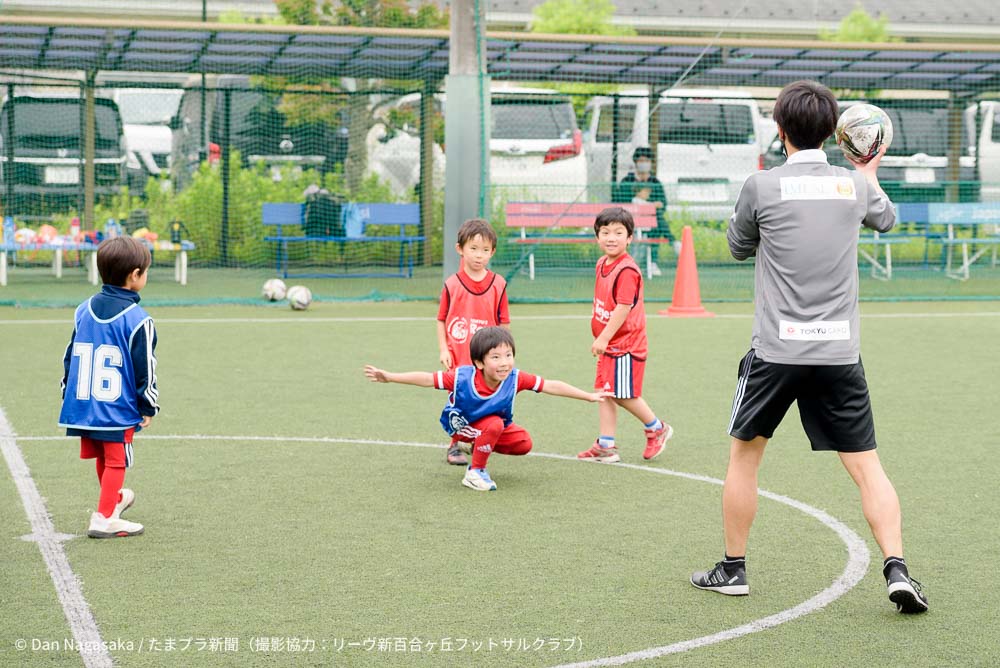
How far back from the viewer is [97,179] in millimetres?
21109

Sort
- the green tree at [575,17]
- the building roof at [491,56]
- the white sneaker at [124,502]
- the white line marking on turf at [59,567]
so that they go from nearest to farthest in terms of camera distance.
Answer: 1. the white line marking on turf at [59,567]
2. the white sneaker at [124,502]
3. the building roof at [491,56]
4. the green tree at [575,17]

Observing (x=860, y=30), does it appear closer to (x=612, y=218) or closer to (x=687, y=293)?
(x=687, y=293)

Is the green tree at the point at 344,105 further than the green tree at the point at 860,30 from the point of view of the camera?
No

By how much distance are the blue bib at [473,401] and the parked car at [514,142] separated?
1532cm

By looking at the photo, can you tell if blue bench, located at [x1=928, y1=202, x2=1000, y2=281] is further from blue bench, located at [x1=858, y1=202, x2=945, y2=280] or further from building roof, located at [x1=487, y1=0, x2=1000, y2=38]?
building roof, located at [x1=487, y1=0, x2=1000, y2=38]

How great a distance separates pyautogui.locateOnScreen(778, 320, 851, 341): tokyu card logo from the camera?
460 cm

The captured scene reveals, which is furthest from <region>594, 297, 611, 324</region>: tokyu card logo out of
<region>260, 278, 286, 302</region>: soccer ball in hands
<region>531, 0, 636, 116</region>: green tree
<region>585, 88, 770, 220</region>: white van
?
<region>531, 0, 636, 116</region>: green tree

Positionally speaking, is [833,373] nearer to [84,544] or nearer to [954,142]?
[84,544]

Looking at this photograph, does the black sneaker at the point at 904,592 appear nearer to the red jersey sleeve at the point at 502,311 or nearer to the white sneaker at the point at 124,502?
the red jersey sleeve at the point at 502,311

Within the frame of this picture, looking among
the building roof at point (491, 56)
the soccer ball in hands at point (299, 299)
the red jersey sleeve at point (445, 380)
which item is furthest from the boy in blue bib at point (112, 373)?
the building roof at point (491, 56)

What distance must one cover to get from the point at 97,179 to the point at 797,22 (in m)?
23.2

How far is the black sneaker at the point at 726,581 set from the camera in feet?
16.0

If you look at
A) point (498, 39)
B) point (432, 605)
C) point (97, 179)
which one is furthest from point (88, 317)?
point (97, 179)

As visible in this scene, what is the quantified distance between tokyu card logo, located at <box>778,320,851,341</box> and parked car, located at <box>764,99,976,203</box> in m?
18.0
